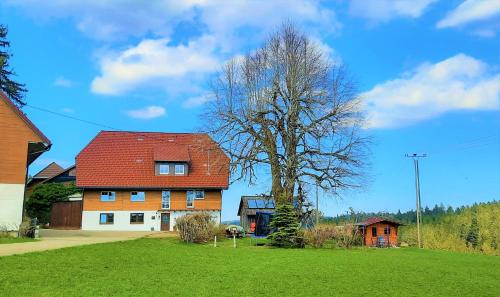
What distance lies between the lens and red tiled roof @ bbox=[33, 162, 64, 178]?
6016cm

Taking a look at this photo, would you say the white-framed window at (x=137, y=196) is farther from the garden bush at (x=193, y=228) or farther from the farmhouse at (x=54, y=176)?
the garden bush at (x=193, y=228)

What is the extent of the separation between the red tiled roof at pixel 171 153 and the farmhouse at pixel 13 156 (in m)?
17.6

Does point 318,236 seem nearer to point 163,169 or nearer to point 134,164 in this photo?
point 163,169

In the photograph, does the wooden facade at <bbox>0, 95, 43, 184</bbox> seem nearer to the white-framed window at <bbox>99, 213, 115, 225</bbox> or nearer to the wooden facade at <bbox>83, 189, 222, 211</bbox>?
the wooden facade at <bbox>83, 189, 222, 211</bbox>

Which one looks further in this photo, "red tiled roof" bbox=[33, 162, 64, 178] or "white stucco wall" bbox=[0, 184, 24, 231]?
"red tiled roof" bbox=[33, 162, 64, 178]

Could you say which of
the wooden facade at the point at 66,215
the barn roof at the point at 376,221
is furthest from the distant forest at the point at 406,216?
the wooden facade at the point at 66,215

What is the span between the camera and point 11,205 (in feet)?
105

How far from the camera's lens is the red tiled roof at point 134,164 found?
4975 cm

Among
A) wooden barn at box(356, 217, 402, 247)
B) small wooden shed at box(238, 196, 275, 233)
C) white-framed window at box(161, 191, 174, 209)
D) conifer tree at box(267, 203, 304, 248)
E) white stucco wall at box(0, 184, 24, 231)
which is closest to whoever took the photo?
conifer tree at box(267, 203, 304, 248)

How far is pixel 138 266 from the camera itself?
16.9 meters

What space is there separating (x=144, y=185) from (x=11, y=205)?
18602 millimetres

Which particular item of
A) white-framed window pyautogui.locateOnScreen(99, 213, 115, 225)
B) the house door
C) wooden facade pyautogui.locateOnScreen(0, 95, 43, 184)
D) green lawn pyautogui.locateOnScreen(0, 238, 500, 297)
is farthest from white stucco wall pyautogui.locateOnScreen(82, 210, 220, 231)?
green lawn pyautogui.locateOnScreen(0, 238, 500, 297)

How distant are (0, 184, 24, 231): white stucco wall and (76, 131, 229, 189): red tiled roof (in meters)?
16.3

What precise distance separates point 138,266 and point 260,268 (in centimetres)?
423
